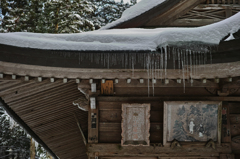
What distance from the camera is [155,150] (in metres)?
4.17

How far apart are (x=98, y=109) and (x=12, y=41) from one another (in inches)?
77.2

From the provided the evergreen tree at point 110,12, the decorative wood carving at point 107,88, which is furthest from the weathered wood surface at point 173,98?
the evergreen tree at point 110,12

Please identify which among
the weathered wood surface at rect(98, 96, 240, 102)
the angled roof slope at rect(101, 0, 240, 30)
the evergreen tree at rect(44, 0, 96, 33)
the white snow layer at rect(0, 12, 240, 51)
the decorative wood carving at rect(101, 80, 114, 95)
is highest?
the evergreen tree at rect(44, 0, 96, 33)

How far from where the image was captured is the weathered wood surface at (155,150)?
4141mm

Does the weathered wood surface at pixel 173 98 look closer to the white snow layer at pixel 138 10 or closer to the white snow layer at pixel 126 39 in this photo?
the white snow layer at pixel 126 39

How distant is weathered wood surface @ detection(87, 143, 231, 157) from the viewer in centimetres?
414

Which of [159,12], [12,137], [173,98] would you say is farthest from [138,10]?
[12,137]

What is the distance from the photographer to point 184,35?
339 centimetres

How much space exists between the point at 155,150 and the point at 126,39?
7.29 feet

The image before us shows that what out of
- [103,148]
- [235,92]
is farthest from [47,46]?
[235,92]

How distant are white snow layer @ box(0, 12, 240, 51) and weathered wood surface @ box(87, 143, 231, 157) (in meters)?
1.96

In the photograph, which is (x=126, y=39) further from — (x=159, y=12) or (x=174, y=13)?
(x=174, y=13)

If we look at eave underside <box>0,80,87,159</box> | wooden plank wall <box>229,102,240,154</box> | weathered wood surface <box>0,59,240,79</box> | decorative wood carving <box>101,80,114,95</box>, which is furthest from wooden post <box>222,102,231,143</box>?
eave underside <box>0,80,87,159</box>

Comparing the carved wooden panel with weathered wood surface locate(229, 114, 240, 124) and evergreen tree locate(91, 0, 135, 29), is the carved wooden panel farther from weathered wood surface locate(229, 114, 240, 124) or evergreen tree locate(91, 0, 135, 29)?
evergreen tree locate(91, 0, 135, 29)
